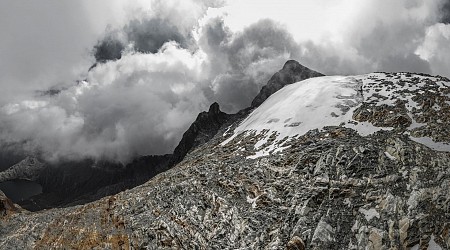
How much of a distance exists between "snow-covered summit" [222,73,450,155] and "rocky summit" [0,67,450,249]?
354mm

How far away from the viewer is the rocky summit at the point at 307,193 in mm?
49375

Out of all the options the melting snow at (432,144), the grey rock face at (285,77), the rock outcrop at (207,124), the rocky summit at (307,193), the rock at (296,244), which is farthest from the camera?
the rock outcrop at (207,124)

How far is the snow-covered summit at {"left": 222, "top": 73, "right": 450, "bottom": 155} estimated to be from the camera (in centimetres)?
6825

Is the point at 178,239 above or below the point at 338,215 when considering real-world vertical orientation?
above

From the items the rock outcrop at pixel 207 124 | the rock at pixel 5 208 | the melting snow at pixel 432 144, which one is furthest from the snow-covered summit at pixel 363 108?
the rock outcrop at pixel 207 124

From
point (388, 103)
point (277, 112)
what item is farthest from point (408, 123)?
point (277, 112)

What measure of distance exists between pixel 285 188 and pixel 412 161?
62.5ft

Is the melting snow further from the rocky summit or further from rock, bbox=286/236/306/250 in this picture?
rock, bbox=286/236/306/250

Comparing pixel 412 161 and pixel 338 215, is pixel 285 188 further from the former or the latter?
pixel 412 161

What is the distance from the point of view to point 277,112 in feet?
305

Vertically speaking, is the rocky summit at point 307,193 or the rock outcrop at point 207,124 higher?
the rock outcrop at point 207,124

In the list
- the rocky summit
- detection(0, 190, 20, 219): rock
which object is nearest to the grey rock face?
the rocky summit

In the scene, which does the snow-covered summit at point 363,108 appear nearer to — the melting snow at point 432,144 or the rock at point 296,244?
the melting snow at point 432,144

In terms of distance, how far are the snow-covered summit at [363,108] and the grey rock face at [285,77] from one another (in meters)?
53.0
